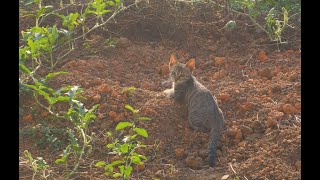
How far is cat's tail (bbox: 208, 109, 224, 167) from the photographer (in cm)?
511

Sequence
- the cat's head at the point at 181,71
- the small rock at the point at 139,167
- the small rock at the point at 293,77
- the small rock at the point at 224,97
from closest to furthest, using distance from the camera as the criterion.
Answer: the small rock at the point at 139,167 → the small rock at the point at 224,97 → the small rock at the point at 293,77 → the cat's head at the point at 181,71

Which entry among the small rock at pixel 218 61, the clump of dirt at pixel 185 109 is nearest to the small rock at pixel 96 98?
the clump of dirt at pixel 185 109

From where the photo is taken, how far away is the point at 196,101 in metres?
5.98

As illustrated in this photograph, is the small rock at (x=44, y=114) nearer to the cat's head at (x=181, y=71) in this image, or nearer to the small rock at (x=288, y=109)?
the cat's head at (x=181, y=71)

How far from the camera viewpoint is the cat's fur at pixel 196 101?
549 centimetres

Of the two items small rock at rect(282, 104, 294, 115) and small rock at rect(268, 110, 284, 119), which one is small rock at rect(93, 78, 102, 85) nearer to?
small rock at rect(268, 110, 284, 119)

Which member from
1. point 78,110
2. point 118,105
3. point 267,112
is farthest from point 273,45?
point 78,110

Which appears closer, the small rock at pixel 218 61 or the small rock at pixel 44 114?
the small rock at pixel 44 114

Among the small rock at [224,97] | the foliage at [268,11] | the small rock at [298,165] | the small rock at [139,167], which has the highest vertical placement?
the foliage at [268,11]

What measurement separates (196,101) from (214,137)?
72 centimetres

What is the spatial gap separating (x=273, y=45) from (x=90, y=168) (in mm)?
3692

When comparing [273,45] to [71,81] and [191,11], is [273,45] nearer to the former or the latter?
[191,11]

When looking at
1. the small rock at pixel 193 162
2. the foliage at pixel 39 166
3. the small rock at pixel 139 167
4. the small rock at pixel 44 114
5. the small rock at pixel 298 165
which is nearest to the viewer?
the foliage at pixel 39 166

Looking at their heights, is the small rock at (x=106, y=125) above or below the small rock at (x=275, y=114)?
below
